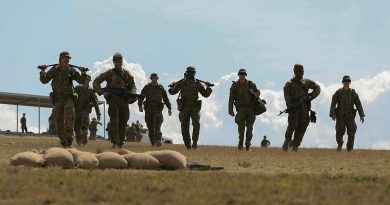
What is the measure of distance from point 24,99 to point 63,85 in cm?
3061

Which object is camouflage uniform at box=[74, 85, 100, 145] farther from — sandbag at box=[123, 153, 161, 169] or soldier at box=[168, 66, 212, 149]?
sandbag at box=[123, 153, 161, 169]

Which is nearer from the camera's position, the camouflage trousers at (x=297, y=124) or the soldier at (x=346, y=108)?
the camouflage trousers at (x=297, y=124)

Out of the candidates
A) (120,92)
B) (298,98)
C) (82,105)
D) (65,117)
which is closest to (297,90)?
(298,98)

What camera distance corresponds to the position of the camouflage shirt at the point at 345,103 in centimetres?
2030

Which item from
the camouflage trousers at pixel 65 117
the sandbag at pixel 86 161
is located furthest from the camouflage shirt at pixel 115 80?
the sandbag at pixel 86 161

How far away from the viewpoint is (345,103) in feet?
66.5

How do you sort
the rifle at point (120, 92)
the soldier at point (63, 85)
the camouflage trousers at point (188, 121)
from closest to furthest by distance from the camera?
the soldier at point (63, 85) < the rifle at point (120, 92) < the camouflage trousers at point (188, 121)

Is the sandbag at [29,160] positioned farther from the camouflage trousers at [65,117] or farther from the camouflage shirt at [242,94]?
the camouflage shirt at [242,94]

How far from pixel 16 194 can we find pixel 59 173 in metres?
2.08

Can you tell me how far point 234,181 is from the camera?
27.0ft

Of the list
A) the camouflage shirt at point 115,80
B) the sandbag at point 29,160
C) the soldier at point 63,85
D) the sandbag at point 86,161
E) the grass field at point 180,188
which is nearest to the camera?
the grass field at point 180,188

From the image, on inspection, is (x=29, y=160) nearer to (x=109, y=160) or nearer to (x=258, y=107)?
(x=109, y=160)

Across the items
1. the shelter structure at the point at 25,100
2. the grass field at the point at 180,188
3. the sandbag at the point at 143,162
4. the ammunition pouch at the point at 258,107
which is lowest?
the grass field at the point at 180,188

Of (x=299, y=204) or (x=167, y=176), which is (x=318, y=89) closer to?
(x=167, y=176)
